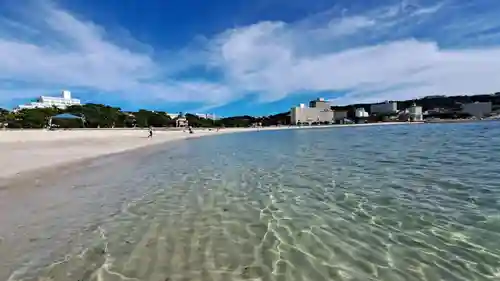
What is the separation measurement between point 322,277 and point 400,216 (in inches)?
138

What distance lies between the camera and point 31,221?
24.6 ft

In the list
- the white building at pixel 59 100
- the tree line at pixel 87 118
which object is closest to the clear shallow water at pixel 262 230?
the tree line at pixel 87 118

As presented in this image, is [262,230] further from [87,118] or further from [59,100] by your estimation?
[59,100]

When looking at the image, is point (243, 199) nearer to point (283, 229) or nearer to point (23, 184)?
point (283, 229)

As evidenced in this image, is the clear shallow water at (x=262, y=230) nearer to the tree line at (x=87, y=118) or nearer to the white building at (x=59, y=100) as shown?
the tree line at (x=87, y=118)

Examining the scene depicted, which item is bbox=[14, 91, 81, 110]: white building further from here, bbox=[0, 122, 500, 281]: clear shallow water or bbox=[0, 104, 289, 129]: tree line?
bbox=[0, 122, 500, 281]: clear shallow water

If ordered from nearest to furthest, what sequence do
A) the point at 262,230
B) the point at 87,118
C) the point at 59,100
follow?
the point at 262,230 < the point at 87,118 < the point at 59,100

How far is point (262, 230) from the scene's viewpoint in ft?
21.8

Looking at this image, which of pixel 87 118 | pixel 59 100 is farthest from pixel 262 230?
pixel 59 100

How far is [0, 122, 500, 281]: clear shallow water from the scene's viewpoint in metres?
4.76

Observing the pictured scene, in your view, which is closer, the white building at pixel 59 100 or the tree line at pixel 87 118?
the tree line at pixel 87 118

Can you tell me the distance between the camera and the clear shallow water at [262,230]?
4758 millimetres

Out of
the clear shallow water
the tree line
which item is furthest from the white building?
the clear shallow water

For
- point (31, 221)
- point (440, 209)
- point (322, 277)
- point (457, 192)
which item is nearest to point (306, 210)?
point (440, 209)
